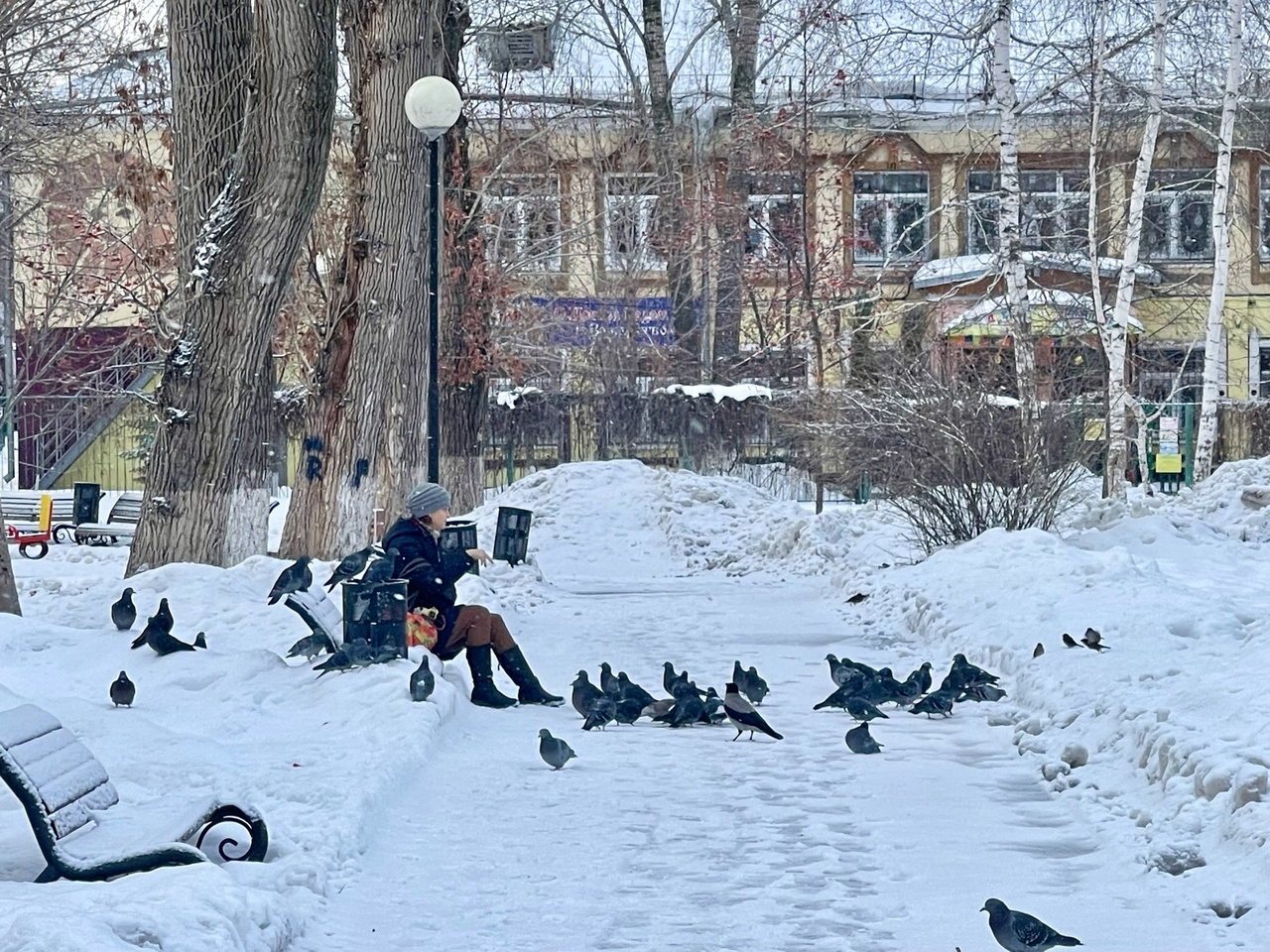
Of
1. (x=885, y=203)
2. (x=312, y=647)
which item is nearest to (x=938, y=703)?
(x=312, y=647)

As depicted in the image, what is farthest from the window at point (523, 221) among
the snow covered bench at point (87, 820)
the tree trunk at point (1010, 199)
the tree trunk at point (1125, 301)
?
the snow covered bench at point (87, 820)

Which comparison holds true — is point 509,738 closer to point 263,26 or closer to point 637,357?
point 263,26

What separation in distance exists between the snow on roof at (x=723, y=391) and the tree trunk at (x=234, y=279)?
14183 mm

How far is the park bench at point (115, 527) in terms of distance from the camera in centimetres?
2422

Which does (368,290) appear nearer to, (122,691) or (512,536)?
(512,536)

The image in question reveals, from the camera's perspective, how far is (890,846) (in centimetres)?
699

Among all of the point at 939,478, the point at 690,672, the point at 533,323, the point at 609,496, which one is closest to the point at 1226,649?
the point at 690,672

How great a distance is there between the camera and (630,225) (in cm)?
3747

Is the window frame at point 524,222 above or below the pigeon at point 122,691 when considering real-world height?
above

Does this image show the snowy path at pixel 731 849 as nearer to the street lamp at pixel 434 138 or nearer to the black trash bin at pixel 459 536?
the black trash bin at pixel 459 536

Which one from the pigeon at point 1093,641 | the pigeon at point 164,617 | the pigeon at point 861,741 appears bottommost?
the pigeon at point 861,741

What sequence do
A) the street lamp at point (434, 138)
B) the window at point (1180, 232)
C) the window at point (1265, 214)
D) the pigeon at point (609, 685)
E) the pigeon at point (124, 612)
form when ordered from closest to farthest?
the pigeon at point (609, 685) < the pigeon at point (124, 612) < the street lamp at point (434, 138) < the window at point (1180, 232) < the window at point (1265, 214)

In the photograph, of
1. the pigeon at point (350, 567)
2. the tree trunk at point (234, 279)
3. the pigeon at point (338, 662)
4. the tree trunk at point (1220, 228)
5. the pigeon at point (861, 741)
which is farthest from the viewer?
the tree trunk at point (1220, 228)

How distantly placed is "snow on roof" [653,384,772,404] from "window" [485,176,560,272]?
116 inches
